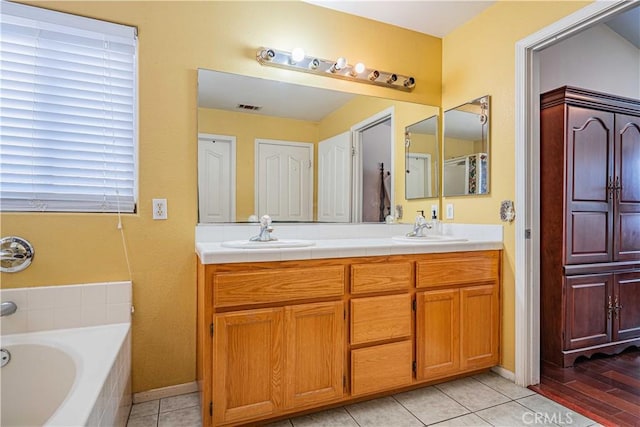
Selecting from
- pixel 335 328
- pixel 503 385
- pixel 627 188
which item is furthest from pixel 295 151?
pixel 627 188

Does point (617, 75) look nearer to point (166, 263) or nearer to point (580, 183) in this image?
point (580, 183)

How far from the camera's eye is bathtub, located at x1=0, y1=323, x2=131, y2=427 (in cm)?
137

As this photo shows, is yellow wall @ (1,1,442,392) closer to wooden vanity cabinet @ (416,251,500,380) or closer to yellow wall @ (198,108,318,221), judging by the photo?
yellow wall @ (198,108,318,221)

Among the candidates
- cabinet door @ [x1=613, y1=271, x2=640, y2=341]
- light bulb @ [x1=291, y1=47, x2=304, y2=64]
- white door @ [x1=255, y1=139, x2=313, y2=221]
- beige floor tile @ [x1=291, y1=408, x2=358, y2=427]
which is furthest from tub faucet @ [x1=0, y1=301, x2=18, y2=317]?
cabinet door @ [x1=613, y1=271, x2=640, y2=341]

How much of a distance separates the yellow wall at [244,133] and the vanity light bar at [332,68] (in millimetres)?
350

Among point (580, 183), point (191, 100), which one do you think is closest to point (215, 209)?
point (191, 100)

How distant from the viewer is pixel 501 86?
223 cm

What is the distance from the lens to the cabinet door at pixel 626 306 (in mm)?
2512

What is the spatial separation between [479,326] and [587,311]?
935 millimetres

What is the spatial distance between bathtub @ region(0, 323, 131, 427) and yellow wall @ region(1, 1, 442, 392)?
0.29 metres

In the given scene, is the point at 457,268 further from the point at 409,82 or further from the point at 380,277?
the point at 409,82

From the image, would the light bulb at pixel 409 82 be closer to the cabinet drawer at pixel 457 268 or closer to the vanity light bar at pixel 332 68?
the vanity light bar at pixel 332 68

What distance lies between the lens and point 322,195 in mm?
2336

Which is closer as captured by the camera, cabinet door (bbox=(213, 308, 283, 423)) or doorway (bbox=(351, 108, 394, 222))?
cabinet door (bbox=(213, 308, 283, 423))
